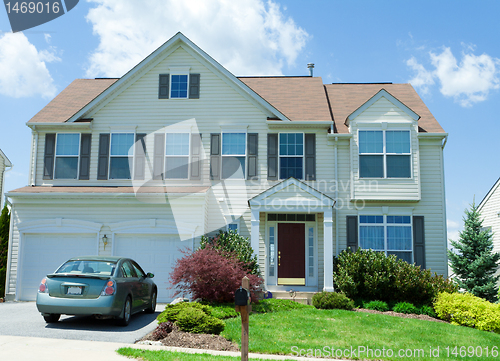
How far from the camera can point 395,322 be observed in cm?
1177

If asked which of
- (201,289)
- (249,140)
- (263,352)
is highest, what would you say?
(249,140)

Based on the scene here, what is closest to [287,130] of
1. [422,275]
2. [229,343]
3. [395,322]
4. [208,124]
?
[208,124]

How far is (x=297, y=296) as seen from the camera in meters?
15.0

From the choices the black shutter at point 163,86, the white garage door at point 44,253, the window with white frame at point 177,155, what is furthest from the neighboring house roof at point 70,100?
the white garage door at point 44,253

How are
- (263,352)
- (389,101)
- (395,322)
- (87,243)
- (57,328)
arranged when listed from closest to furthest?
(263,352)
(57,328)
(395,322)
(87,243)
(389,101)

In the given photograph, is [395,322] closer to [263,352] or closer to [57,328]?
[263,352]

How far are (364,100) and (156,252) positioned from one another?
10912mm

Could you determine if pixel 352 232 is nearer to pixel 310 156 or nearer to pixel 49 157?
pixel 310 156

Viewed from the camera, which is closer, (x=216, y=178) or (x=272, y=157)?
(x=216, y=178)

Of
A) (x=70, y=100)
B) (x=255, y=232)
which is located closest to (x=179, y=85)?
(x=70, y=100)

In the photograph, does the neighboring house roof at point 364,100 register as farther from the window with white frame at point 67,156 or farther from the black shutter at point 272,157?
the window with white frame at point 67,156

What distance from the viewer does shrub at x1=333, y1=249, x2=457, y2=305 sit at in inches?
573

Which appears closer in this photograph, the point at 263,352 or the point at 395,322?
the point at 263,352

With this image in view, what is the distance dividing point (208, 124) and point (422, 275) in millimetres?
9370
